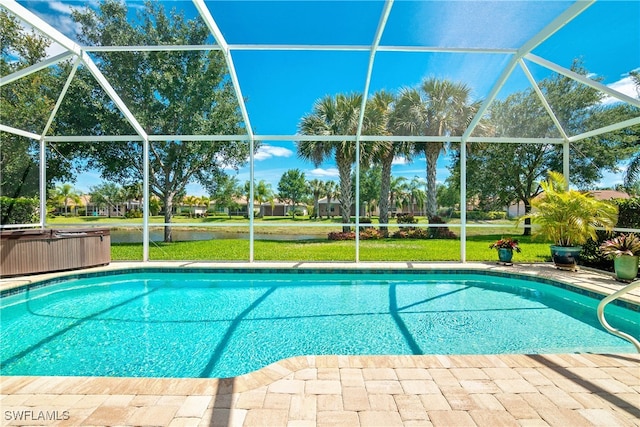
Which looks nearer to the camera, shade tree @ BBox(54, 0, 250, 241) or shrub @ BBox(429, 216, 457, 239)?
shade tree @ BBox(54, 0, 250, 241)

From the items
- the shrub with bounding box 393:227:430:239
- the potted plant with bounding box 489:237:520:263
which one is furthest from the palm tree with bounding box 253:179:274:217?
the potted plant with bounding box 489:237:520:263

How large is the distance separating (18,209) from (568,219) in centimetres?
1221

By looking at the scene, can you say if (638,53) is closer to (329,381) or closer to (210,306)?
(329,381)

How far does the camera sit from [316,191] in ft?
45.0

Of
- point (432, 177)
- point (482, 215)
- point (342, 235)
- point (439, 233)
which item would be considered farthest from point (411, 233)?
point (342, 235)

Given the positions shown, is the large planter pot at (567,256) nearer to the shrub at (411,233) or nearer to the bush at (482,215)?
the bush at (482,215)

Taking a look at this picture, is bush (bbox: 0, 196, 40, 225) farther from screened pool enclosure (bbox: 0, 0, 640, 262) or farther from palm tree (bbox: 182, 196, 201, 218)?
palm tree (bbox: 182, 196, 201, 218)

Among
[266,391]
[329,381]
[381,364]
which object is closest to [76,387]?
[266,391]

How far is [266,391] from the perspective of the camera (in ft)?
7.57

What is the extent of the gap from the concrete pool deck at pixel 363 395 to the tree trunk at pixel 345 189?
9.90m

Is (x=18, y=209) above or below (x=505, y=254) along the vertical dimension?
above

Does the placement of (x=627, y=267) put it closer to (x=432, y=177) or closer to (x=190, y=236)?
(x=432, y=177)

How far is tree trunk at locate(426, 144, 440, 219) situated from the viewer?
39.7 feet

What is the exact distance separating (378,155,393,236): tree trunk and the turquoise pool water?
531cm
